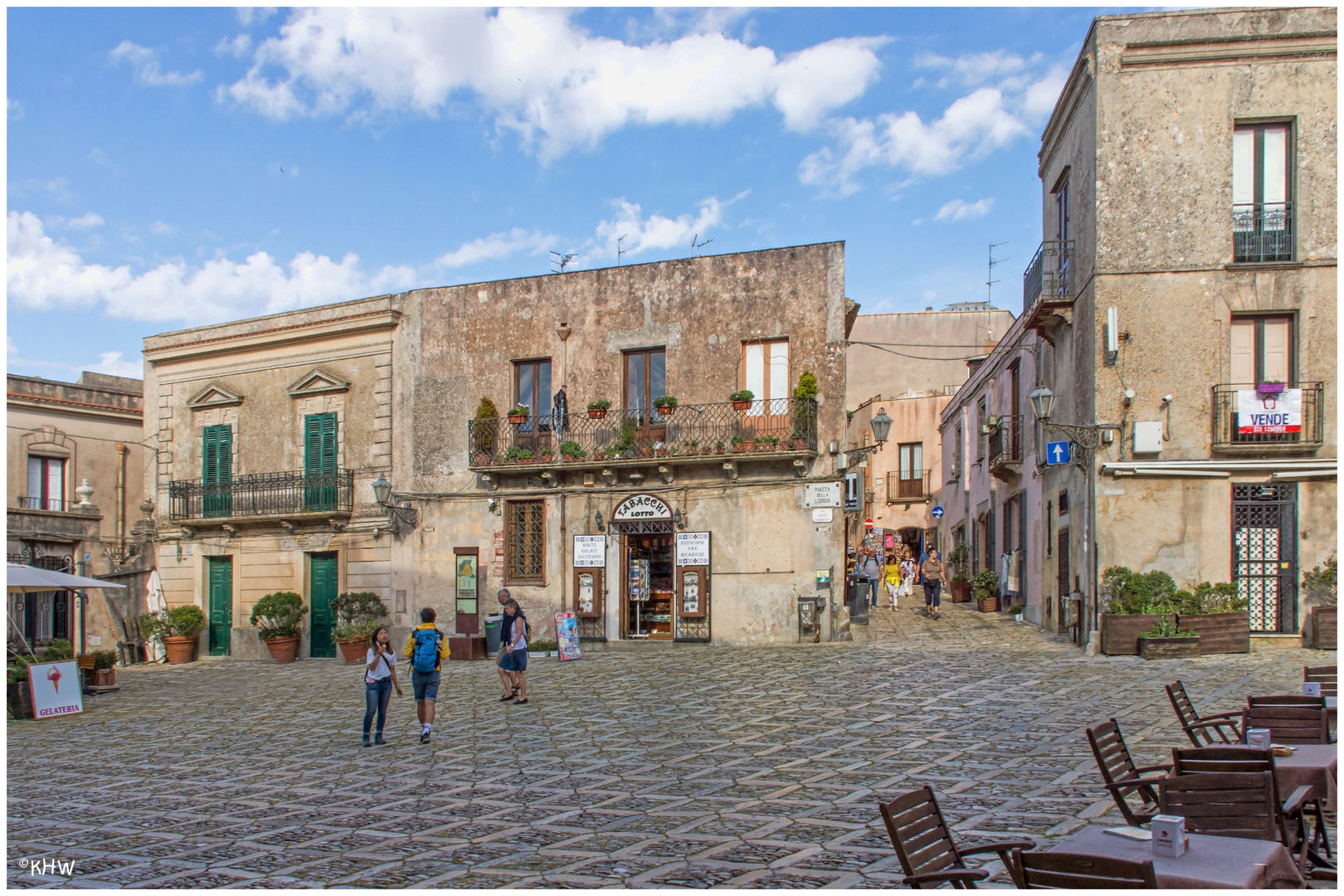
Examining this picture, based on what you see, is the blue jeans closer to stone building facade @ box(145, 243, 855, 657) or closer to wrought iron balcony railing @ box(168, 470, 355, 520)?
stone building facade @ box(145, 243, 855, 657)

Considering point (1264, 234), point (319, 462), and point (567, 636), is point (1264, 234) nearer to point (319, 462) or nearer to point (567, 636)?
point (567, 636)

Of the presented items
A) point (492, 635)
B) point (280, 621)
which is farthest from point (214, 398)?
point (492, 635)

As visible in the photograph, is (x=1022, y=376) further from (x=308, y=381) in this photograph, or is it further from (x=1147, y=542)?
(x=308, y=381)

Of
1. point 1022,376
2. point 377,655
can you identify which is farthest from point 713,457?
point 377,655

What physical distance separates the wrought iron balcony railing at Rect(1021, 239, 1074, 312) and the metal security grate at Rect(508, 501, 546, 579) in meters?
10.5

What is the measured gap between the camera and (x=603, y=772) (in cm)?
966

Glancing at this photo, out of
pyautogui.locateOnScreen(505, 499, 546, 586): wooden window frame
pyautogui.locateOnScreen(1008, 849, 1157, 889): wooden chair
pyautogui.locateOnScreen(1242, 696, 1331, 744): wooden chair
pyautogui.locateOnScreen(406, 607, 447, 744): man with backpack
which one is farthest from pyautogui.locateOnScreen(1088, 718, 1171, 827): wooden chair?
pyautogui.locateOnScreen(505, 499, 546, 586): wooden window frame

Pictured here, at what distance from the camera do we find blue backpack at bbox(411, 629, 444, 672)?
12.0 m

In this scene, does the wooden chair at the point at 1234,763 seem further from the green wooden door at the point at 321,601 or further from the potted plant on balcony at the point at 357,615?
the green wooden door at the point at 321,601

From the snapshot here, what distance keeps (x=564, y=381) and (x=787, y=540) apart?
5.77m

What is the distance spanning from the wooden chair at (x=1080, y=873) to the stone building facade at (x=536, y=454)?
1624 cm

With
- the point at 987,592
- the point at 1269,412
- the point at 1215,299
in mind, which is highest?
the point at 1215,299

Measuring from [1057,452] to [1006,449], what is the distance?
5538 mm

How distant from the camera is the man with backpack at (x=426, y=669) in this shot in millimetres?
11922
